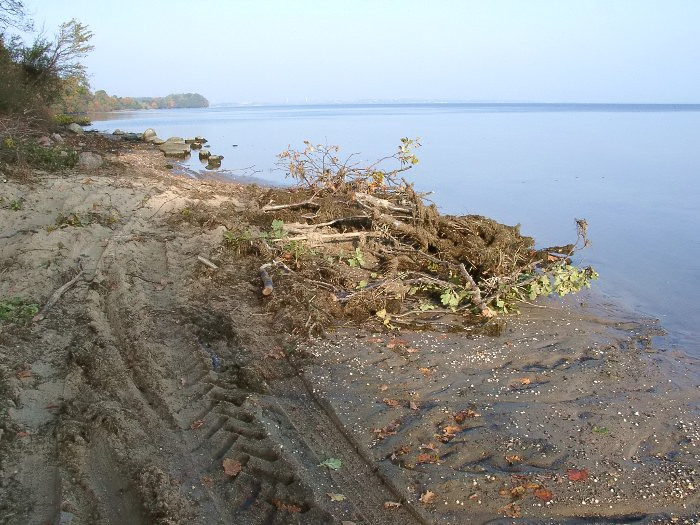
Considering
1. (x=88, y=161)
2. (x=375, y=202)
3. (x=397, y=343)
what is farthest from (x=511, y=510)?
(x=88, y=161)

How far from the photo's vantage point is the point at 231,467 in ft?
11.7

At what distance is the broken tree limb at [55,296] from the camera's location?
537 centimetres

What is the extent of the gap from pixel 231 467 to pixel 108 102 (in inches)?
3390

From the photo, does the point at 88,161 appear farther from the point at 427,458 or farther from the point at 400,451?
the point at 427,458

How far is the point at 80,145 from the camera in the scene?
15.8 metres

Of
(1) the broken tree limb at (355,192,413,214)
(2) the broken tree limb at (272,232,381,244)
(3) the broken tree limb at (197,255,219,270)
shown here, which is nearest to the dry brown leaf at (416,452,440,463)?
(3) the broken tree limb at (197,255,219,270)

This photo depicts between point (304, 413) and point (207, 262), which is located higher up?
point (207, 262)

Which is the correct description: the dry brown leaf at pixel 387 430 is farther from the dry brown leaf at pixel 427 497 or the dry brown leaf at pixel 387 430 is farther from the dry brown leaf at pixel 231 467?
the dry brown leaf at pixel 231 467

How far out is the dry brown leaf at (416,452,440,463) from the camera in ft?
12.7

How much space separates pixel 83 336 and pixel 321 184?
17.6 ft

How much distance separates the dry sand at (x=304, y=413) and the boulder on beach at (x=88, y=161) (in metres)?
5.79

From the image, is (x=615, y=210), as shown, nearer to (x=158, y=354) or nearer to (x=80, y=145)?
(x=158, y=354)

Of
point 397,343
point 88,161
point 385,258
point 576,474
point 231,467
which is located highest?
point 88,161

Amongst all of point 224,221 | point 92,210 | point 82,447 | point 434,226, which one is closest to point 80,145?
point 92,210
